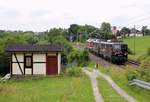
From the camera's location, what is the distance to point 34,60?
38.7 metres

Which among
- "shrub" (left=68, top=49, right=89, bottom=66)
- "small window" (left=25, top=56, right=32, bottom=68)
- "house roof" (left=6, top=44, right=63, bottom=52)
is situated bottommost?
"shrub" (left=68, top=49, right=89, bottom=66)

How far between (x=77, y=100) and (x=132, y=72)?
1019cm

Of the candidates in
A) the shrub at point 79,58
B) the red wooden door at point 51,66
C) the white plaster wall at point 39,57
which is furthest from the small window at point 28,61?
the shrub at point 79,58

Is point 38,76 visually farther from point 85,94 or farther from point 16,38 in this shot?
point 16,38

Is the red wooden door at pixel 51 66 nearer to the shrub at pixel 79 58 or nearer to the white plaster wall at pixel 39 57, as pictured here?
the white plaster wall at pixel 39 57

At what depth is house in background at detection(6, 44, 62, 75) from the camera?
38562 millimetres

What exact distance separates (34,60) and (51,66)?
175cm

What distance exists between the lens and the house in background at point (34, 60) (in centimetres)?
3856

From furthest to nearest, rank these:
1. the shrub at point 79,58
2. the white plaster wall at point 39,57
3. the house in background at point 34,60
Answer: the shrub at point 79,58
the white plaster wall at point 39,57
the house in background at point 34,60

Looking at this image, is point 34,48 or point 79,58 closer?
point 34,48

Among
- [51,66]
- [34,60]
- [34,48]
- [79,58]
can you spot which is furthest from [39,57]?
[79,58]

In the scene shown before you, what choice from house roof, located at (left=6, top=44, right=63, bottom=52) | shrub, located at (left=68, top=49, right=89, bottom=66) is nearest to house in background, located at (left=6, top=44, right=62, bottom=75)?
house roof, located at (left=6, top=44, right=63, bottom=52)

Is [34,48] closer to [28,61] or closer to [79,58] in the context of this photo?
[28,61]

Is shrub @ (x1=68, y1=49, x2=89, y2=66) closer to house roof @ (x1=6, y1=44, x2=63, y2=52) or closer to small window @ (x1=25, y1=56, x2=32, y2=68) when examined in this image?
house roof @ (x1=6, y1=44, x2=63, y2=52)
